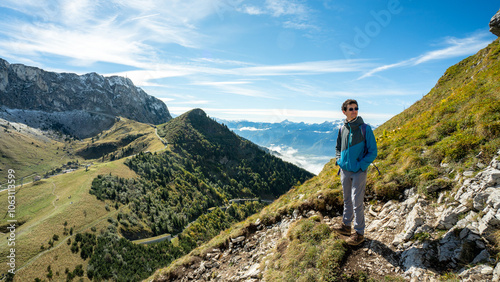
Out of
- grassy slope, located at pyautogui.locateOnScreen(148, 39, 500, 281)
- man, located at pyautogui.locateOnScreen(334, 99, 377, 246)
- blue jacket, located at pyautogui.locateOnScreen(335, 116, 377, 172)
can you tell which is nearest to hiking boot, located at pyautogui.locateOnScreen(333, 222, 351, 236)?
man, located at pyautogui.locateOnScreen(334, 99, 377, 246)

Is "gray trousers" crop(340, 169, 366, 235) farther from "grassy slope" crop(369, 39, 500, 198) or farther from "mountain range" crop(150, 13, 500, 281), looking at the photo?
"grassy slope" crop(369, 39, 500, 198)

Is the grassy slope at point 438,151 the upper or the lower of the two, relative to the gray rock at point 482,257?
upper

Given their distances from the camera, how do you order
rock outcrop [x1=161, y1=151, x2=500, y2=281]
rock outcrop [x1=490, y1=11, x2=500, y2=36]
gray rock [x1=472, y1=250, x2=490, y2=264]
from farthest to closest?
rock outcrop [x1=490, y1=11, x2=500, y2=36], rock outcrop [x1=161, y1=151, x2=500, y2=281], gray rock [x1=472, y1=250, x2=490, y2=264]

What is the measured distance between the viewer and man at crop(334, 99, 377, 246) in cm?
755

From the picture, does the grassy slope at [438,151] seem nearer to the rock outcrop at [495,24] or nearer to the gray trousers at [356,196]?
the gray trousers at [356,196]

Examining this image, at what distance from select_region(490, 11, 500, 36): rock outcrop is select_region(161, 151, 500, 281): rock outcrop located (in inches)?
1047

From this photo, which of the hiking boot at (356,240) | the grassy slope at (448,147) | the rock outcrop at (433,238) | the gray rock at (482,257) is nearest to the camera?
the gray rock at (482,257)

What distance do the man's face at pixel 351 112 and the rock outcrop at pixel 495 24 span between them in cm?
2796

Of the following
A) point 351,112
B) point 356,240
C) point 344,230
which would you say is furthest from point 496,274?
point 351,112

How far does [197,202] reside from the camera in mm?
150500

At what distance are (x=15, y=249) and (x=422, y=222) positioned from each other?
109m

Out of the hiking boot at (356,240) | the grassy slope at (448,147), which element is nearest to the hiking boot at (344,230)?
the hiking boot at (356,240)

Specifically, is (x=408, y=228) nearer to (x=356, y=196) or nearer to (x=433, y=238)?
(x=433, y=238)

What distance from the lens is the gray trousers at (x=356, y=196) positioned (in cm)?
760
